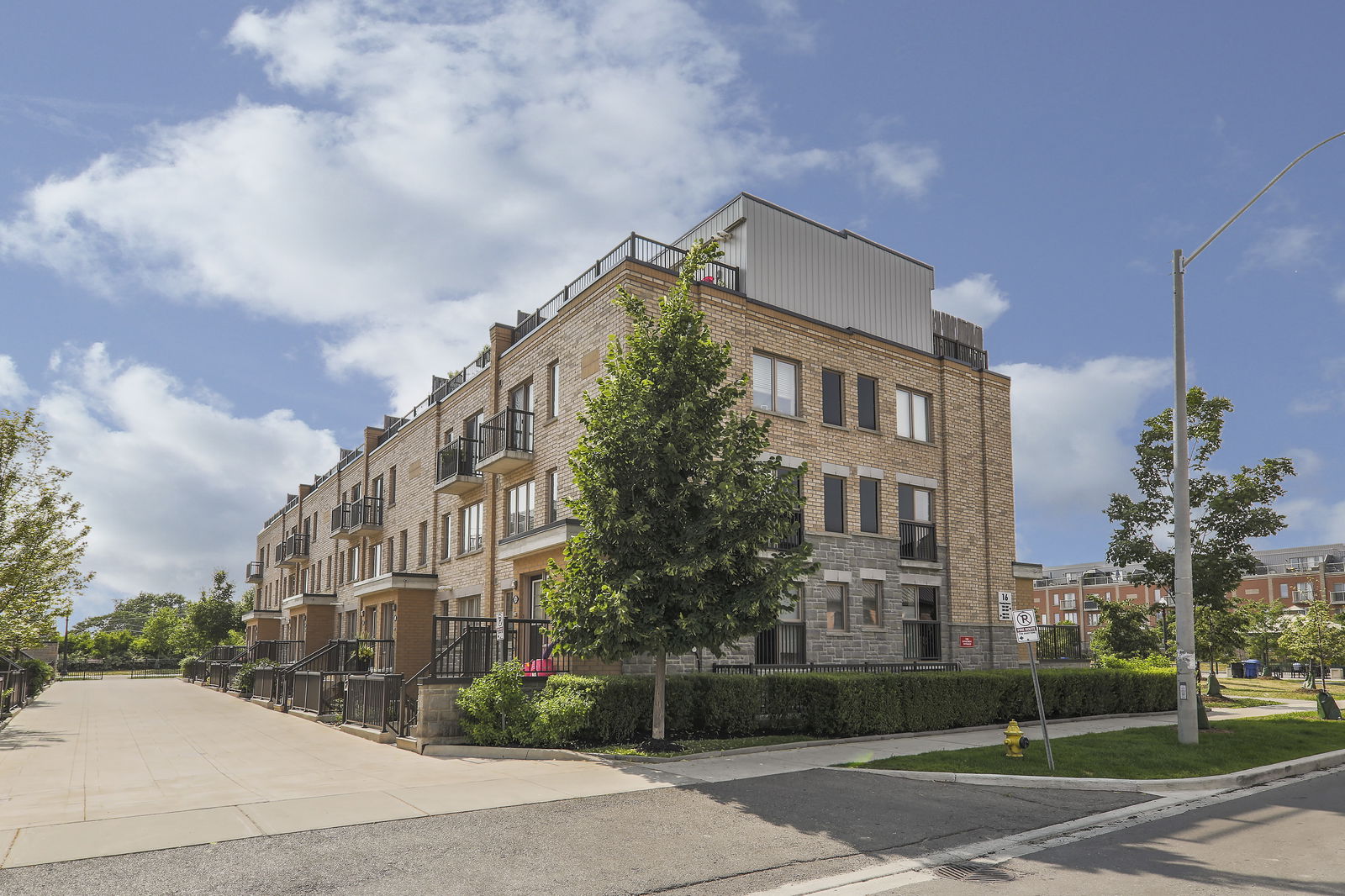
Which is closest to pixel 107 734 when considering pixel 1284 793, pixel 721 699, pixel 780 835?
pixel 721 699

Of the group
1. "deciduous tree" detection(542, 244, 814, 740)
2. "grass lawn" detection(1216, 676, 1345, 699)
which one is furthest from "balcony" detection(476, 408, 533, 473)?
"grass lawn" detection(1216, 676, 1345, 699)

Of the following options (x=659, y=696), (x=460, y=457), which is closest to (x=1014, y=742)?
(x=659, y=696)

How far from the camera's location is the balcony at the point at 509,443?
23.4 meters

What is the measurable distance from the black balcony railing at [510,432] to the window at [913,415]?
9.78 metres

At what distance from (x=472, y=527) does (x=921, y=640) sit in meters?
12.9

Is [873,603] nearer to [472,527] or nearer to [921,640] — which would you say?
[921,640]

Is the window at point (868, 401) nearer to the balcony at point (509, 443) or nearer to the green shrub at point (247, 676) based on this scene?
the balcony at point (509, 443)

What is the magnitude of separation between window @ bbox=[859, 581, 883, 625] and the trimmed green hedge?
3765 millimetres

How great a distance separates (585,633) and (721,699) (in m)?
3.17

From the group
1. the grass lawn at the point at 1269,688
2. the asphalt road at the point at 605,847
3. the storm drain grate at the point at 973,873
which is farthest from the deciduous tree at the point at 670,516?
the grass lawn at the point at 1269,688

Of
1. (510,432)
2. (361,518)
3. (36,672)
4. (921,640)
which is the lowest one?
(36,672)

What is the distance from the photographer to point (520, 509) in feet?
79.4

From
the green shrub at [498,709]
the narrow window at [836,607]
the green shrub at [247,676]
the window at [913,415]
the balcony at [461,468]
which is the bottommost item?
the green shrub at [247,676]

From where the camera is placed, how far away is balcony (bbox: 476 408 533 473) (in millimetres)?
23359
